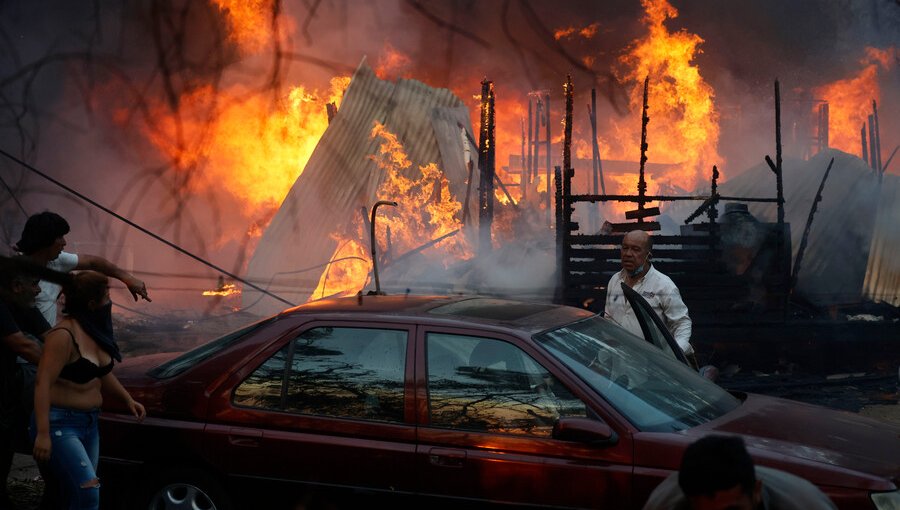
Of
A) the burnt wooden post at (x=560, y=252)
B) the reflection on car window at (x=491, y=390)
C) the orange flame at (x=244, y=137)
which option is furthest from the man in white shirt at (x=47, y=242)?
the orange flame at (x=244, y=137)

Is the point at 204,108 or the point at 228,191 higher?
the point at 204,108

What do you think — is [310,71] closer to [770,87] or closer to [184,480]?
[770,87]

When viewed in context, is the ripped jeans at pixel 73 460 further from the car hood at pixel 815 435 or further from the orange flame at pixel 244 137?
the orange flame at pixel 244 137

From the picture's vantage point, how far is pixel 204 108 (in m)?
22.5

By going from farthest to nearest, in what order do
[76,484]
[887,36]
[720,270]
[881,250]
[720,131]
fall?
[720,131] → [887,36] → [881,250] → [720,270] → [76,484]

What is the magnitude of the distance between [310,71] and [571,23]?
6.92m

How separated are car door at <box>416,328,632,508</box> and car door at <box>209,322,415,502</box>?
0.13 metres

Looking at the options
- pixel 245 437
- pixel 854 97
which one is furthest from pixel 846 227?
pixel 245 437

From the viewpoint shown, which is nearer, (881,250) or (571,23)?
(881,250)

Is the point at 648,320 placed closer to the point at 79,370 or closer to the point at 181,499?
the point at 181,499

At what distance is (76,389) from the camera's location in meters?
4.07

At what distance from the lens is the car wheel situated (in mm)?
4215

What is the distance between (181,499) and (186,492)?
0.05 metres

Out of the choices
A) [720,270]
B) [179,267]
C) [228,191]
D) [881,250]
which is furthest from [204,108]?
[881,250]
